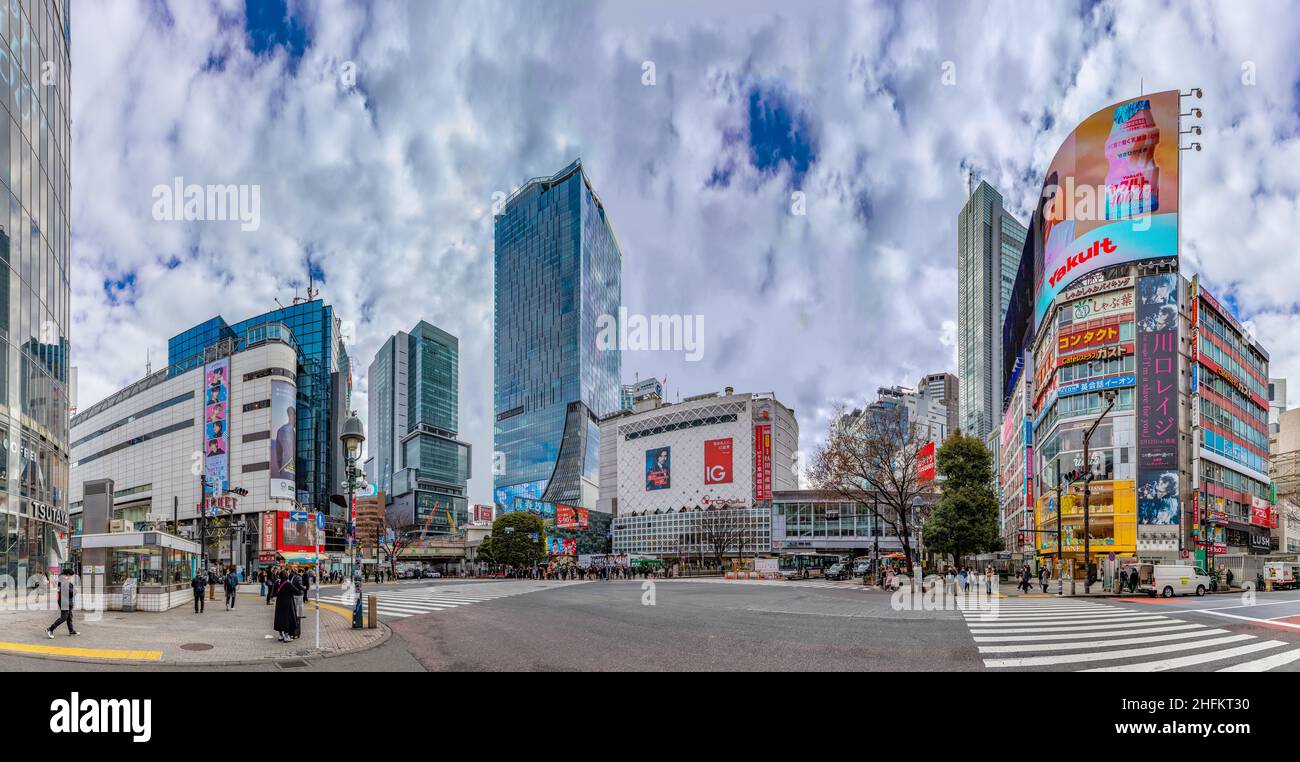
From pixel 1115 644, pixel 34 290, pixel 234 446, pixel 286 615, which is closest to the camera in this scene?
pixel 1115 644

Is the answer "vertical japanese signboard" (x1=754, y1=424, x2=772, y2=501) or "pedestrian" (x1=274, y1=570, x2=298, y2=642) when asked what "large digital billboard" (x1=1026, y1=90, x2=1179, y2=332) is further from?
"vertical japanese signboard" (x1=754, y1=424, x2=772, y2=501)

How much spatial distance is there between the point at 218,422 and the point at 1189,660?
101 metres

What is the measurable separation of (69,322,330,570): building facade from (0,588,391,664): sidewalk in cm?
6822

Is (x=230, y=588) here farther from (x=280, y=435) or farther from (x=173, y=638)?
(x=280, y=435)

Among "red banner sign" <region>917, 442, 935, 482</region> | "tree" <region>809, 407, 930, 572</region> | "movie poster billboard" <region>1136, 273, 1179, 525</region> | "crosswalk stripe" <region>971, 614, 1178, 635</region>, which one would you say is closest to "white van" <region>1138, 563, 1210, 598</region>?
"tree" <region>809, 407, 930, 572</region>

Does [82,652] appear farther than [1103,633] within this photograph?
No

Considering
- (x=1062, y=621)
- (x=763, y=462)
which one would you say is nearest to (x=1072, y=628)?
(x=1062, y=621)

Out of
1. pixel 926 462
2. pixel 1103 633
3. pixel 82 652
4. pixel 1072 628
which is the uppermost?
pixel 926 462

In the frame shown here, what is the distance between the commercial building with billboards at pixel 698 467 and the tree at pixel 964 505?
259 ft

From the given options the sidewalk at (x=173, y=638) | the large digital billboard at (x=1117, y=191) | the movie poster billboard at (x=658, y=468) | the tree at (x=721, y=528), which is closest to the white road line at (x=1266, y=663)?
the sidewalk at (x=173, y=638)

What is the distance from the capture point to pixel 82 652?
14.3m

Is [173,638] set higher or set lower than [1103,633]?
higher
